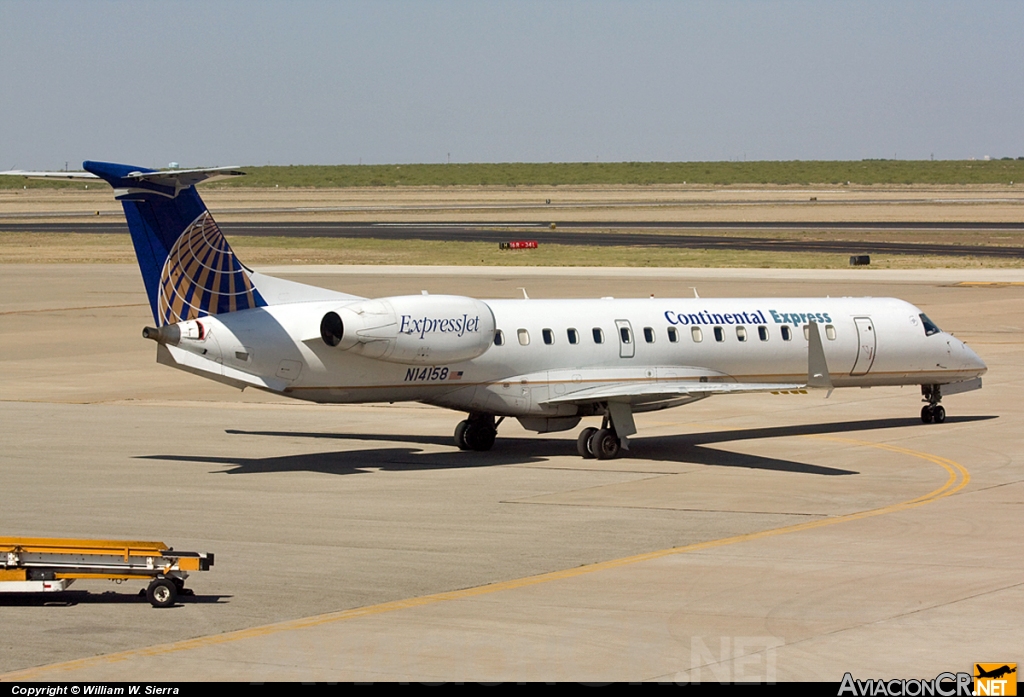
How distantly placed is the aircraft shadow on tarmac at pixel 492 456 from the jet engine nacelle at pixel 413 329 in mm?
2161

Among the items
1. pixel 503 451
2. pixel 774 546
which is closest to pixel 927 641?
pixel 774 546

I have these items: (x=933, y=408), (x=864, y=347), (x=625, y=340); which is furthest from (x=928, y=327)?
(x=625, y=340)

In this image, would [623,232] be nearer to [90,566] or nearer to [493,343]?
A: [493,343]

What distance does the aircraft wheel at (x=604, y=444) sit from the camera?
92.6 ft

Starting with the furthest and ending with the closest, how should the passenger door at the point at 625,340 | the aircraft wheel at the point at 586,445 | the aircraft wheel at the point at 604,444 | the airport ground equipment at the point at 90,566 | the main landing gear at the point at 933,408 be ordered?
the main landing gear at the point at 933,408 → the passenger door at the point at 625,340 → the aircraft wheel at the point at 586,445 → the aircraft wheel at the point at 604,444 → the airport ground equipment at the point at 90,566

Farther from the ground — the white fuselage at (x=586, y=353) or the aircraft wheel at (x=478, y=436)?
the white fuselage at (x=586, y=353)

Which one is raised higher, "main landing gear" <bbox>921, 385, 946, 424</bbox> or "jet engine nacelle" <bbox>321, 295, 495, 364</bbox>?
"main landing gear" <bbox>921, 385, 946, 424</bbox>

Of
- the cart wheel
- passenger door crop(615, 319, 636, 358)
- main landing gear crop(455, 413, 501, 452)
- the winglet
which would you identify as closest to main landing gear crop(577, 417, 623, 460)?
passenger door crop(615, 319, 636, 358)

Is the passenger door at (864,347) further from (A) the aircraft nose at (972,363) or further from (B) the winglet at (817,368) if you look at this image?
(B) the winglet at (817,368)

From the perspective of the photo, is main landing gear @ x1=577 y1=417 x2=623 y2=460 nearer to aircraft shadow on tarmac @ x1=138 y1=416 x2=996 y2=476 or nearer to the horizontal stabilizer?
aircraft shadow on tarmac @ x1=138 y1=416 x2=996 y2=476

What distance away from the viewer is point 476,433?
29547 millimetres

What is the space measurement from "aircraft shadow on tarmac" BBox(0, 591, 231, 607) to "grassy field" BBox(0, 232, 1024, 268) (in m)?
64.6

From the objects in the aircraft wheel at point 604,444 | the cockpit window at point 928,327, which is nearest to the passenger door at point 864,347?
the cockpit window at point 928,327

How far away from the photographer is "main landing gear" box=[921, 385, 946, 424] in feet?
109
